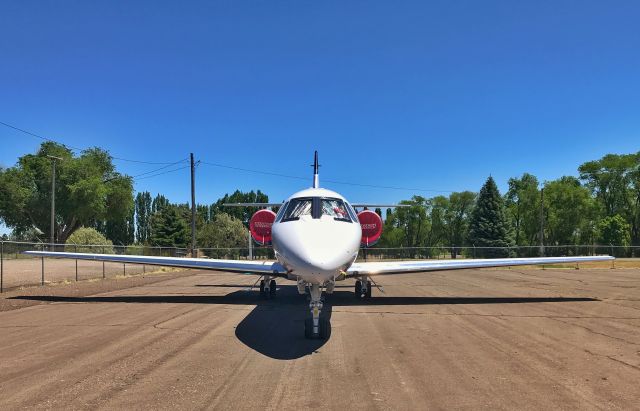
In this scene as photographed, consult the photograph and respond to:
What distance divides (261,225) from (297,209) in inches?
254

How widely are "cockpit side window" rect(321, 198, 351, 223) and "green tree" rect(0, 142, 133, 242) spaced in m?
55.8

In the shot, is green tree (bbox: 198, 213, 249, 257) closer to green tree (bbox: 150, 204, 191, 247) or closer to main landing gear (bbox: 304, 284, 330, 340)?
green tree (bbox: 150, 204, 191, 247)

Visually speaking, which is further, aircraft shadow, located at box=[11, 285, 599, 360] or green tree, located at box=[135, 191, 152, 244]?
green tree, located at box=[135, 191, 152, 244]

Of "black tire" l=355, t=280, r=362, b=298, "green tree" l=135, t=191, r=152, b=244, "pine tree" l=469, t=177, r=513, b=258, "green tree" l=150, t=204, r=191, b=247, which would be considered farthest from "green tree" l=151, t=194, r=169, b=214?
"black tire" l=355, t=280, r=362, b=298

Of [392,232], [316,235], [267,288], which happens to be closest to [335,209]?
[316,235]

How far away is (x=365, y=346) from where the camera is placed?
7.38 m

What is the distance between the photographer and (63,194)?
5794cm

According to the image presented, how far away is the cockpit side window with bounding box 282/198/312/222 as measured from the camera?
29.4 ft

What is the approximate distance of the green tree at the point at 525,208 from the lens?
7706cm

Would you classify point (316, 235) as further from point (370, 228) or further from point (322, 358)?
point (370, 228)

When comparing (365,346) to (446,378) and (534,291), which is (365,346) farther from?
(534,291)

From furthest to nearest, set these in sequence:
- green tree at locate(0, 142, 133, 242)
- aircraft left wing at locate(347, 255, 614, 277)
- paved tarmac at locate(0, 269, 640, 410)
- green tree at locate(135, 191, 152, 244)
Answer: green tree at locate(135, 191, 152, 244) < green tree at locate(0, 142, 133, 242) < aircraft left wing at locate(347, 255, 614, 277) < paved tarmac at locate(0, 269, 640, 410)

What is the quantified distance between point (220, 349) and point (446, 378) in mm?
3594

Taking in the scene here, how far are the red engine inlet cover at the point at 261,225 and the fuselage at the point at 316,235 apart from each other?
5647 millimetres
